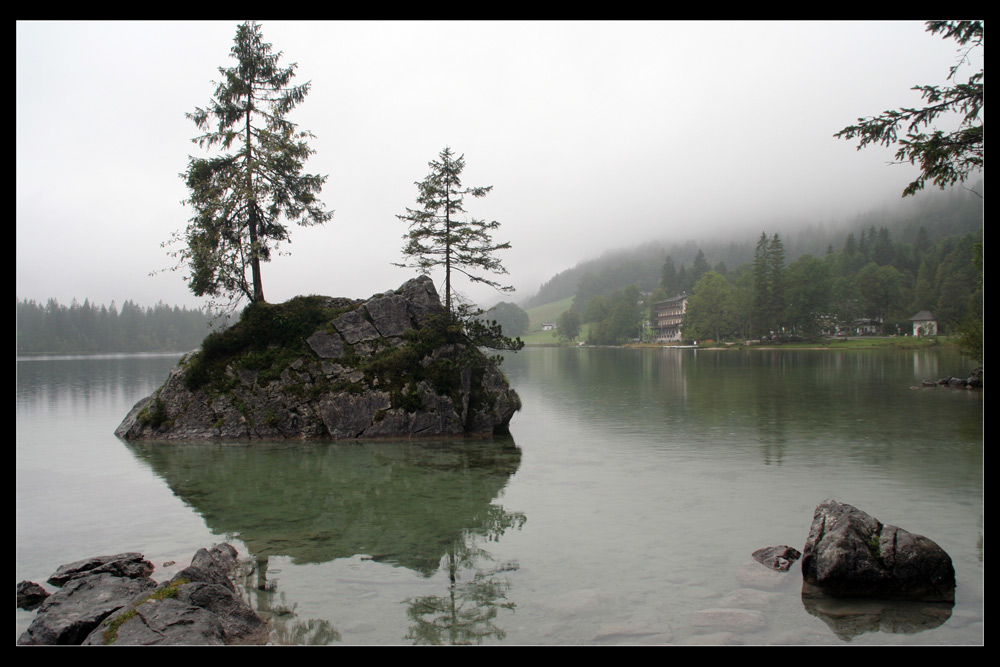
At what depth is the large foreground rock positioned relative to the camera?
28.6ft

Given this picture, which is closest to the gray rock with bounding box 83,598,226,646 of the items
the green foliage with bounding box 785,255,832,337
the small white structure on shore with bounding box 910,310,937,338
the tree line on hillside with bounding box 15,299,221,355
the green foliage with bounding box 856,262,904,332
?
the green foliage with bounding box 785,255,832,337

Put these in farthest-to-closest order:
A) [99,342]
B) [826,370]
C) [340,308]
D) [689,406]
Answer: [99,342] → [826,370] → [689,406] → [340,308]

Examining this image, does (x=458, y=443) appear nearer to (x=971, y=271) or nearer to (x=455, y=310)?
(x=455, y=310)

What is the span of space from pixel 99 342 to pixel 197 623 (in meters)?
201

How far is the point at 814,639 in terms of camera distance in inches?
297

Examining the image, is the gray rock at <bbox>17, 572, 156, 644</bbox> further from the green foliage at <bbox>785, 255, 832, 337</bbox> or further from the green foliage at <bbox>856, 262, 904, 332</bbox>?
the green foliage at <bbox>856, 262, 904, 332</bbox>

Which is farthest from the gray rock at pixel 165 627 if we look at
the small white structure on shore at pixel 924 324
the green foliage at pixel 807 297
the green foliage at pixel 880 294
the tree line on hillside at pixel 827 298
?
the green foliage at pixel 880 294

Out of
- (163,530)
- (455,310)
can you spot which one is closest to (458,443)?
(455,310)

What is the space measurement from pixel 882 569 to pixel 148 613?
1044 cm

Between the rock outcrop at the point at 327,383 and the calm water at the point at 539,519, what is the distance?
1.42 meters

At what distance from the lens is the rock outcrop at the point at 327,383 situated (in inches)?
939

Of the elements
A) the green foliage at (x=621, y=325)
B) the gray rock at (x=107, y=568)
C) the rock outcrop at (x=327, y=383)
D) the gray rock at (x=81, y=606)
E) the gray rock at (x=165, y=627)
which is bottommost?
the gray rock at (x=107, y=568)

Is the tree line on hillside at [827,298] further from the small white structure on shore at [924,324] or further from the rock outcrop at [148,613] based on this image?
the rock outcrop at [148,613]
